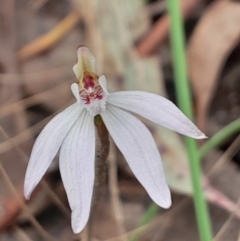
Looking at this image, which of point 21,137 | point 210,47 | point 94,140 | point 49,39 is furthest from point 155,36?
point 94,140

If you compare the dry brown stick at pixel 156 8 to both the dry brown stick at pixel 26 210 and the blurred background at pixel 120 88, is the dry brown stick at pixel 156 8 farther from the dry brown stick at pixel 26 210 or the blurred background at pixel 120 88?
the dry brown stick at pixel 26 210

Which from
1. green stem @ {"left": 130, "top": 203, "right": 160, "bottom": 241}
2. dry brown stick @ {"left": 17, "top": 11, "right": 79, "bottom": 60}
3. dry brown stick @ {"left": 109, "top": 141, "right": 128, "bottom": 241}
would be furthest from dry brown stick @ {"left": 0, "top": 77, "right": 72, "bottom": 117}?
green stem @ {"left": 130, "top": 203, "right": 160, "bottom": 241}

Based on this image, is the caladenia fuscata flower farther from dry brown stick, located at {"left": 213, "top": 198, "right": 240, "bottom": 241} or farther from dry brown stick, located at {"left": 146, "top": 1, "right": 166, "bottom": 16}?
dry brown stick, located at {"left": 146, "top": 1, "right": 166, "bottom": 16}

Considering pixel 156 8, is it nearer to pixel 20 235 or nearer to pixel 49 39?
pixel 49 39

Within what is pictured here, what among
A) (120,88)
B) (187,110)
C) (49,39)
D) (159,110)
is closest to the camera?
(159,110)

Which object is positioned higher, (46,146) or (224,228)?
(46,146)

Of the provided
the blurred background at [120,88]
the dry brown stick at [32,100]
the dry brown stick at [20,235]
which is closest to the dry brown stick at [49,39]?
the blurred background at [120,88]

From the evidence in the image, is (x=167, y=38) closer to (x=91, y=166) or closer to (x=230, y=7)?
(x=230, y=7)

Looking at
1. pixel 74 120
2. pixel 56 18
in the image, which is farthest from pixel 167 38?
pixel 74 120
